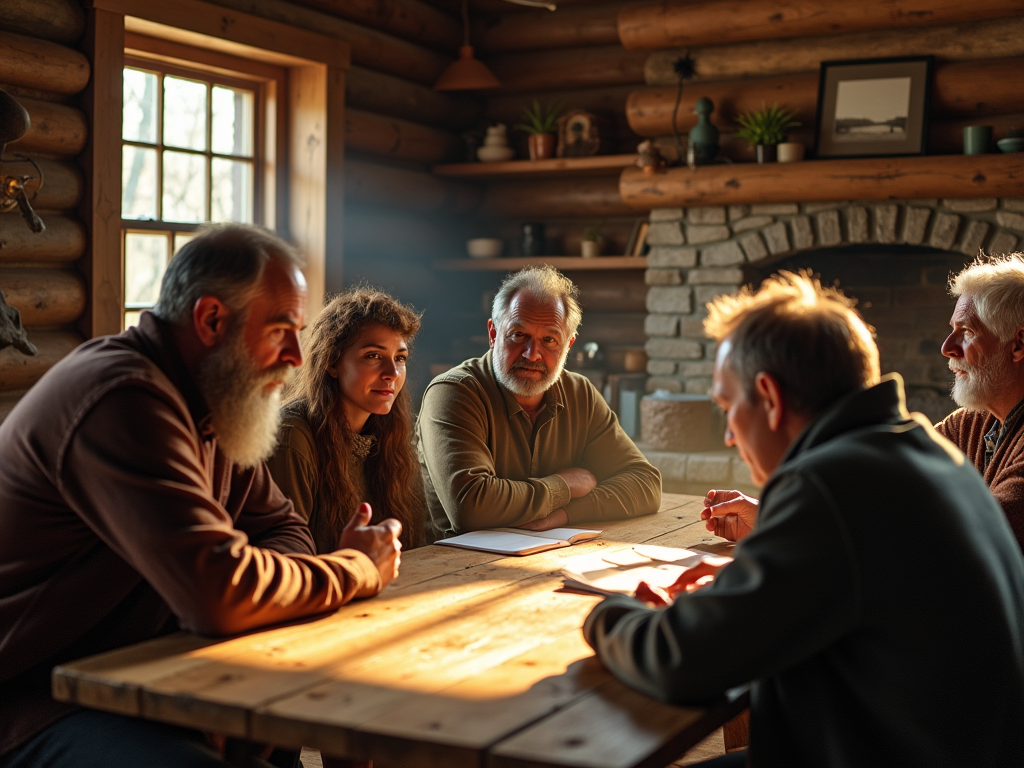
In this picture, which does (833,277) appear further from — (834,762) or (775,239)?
(834,762)

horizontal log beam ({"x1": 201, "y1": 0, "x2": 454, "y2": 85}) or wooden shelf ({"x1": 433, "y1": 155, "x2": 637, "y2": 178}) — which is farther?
wooden shelf ({"x1": 433, "y1": 155, "x2": 637, "y2": 178})

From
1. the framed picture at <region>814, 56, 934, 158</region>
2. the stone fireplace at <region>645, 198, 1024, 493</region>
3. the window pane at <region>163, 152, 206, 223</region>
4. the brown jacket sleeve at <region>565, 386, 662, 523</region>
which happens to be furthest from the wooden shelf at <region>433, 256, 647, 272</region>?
the brown jacket sleeve at <region>565, 386, 662, 523</region>

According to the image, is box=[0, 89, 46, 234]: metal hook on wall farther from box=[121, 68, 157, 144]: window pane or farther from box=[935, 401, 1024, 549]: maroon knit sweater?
box=[935, 401, 1024, 549]: maroon knit sweater

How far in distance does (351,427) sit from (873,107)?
158 inches

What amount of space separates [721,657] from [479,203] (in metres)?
6.38

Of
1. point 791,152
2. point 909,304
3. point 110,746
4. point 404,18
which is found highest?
point 404,18

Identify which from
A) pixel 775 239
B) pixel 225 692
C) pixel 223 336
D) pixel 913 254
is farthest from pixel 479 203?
pixel 225 692

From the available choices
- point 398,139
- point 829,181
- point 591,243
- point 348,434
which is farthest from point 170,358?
point 591,243

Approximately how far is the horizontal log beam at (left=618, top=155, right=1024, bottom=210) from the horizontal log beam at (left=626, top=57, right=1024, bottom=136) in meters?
0.33

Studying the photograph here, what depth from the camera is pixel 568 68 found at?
22.9 ft

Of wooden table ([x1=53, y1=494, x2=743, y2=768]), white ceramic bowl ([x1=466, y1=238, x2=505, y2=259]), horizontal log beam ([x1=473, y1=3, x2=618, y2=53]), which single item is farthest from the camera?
white ceramic bowl ([x1=466, y1=238, x2=505, y2=259])

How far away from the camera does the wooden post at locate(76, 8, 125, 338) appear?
4.52 metres

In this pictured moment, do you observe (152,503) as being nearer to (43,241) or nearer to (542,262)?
(43,241)

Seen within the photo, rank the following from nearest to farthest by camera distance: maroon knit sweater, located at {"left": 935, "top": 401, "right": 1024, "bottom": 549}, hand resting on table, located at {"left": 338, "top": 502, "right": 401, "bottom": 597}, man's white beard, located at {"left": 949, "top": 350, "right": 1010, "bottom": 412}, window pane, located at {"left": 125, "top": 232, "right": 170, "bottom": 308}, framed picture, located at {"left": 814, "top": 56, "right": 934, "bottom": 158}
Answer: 1. hand resting on table, located at {"left": 338, "top": 502, "right": 401, "bottom": 597}
2. maroon knit sweater, located at {"left": 935, "top": 401, "right": 1024, "bottom": 549}
3. man's white beard, located at {"left": 949, "top": 350, "right": 1010, "bottom": 412}
4. window pane, located at {"left": 125, "top": 232, "right": 170, "bottom": 308}
5. framed picture, located at {"left": 814, "top": 56, "right": 934, "bottom": 158}
